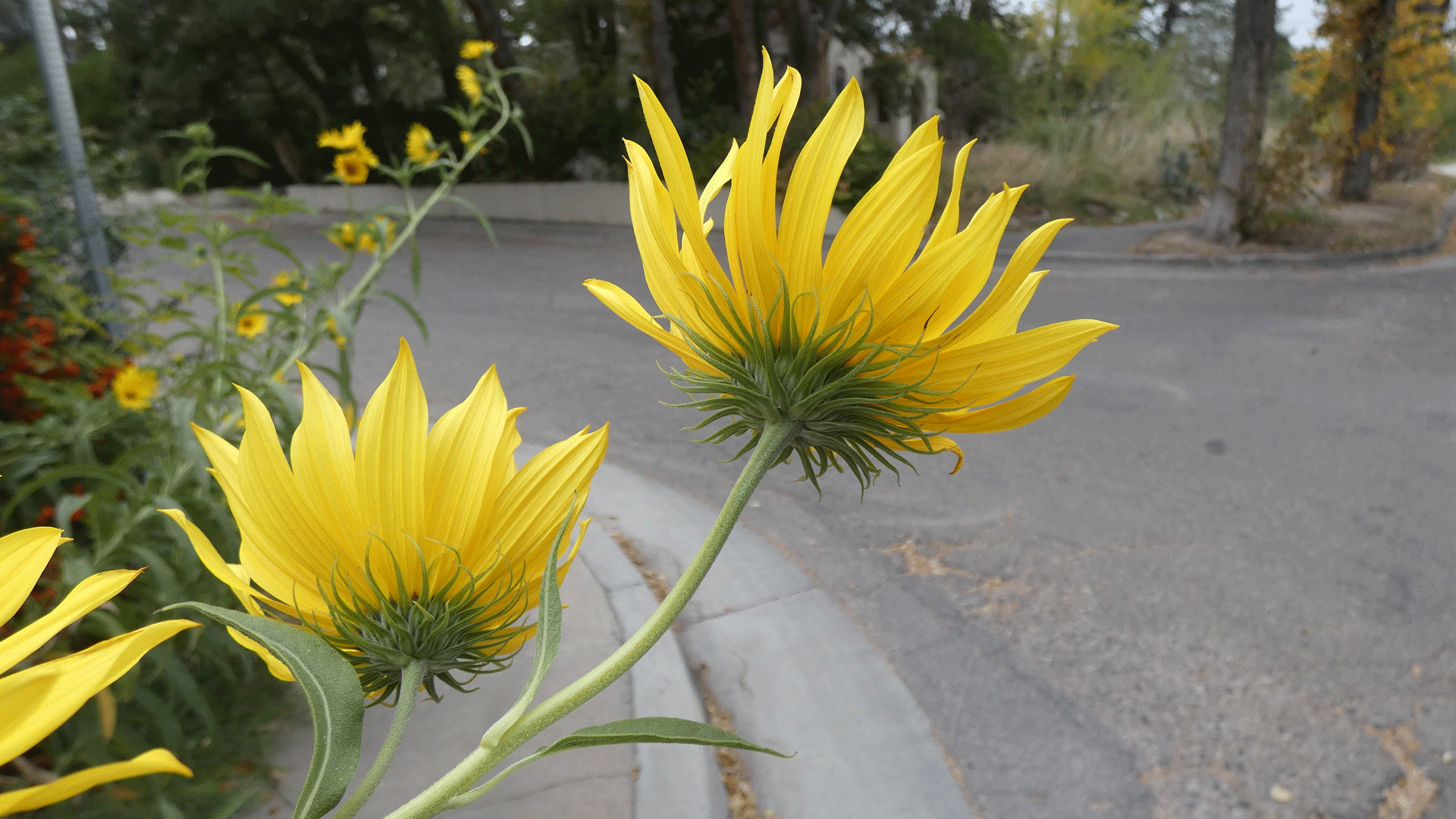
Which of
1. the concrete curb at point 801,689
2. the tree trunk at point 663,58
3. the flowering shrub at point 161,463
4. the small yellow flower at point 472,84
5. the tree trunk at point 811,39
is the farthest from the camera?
the tree trunk at point 811,39

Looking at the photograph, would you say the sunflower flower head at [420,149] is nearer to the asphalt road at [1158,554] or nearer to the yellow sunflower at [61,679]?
the asphalt road at [1158,554]

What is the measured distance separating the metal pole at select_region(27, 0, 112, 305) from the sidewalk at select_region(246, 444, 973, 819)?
180cm

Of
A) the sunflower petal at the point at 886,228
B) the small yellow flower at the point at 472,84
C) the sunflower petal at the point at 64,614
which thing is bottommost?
the sunflower petal at the point at 64,614

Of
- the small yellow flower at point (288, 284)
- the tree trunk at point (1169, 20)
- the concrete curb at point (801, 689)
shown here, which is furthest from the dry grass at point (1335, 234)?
the tree trunk at point (1169, 20)

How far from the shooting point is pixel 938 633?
3213 millimetres

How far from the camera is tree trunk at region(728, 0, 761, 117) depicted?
451 inches

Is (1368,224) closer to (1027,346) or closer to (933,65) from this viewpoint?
(933,65)

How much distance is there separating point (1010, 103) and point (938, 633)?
54.2 ft

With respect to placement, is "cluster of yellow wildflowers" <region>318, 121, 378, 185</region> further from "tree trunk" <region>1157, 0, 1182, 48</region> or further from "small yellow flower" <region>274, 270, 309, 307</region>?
"tree trunk" <region>1157, 0, 1182, 48</region>

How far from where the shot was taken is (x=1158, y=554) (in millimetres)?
3707

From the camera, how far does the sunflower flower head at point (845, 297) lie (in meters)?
0.38

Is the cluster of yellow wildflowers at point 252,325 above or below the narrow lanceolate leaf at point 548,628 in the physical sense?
below

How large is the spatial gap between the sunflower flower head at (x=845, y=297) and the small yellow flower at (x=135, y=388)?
244 centimetres


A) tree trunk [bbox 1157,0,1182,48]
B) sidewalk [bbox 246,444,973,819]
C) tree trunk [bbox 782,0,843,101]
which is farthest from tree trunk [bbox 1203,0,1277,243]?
tree trunk [bbox 1157,0,1182,48]
